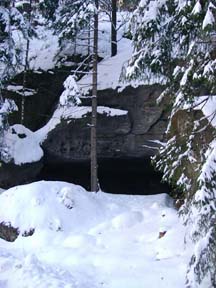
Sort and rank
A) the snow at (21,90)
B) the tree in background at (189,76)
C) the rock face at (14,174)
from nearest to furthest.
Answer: the tree in background at (189,76) < the rock face at (14,174) < the snow at (21,90)

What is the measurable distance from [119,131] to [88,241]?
7.80m

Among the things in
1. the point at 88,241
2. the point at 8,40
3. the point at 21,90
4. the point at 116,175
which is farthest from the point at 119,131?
the point at 88,241

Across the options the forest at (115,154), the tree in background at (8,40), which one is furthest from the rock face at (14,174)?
the tree in background at (8,40)

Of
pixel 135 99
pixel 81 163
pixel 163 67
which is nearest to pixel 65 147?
pixel 81 163

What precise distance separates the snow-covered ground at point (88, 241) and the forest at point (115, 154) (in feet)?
0.11

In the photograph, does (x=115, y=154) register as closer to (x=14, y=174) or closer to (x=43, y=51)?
(x=14, y=174)

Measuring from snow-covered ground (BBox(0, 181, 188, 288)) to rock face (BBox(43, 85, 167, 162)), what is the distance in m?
3.68

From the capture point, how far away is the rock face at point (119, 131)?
57.5 ft

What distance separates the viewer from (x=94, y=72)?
1551 centimetres

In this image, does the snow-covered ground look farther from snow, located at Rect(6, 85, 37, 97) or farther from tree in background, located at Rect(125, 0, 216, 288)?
snow, located at Rect(6, 85, 37, 97)

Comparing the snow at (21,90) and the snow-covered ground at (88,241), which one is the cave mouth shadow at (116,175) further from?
the snow-covered ground at (88,241)

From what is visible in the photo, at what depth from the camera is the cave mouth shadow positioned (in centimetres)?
1898

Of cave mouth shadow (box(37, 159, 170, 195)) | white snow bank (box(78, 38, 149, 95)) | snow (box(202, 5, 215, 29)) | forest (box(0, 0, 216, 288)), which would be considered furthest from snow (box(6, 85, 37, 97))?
snow (box(202, 5, 215, 29))

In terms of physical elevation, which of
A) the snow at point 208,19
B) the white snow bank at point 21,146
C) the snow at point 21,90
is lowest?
the white snow bank at point 21,146
